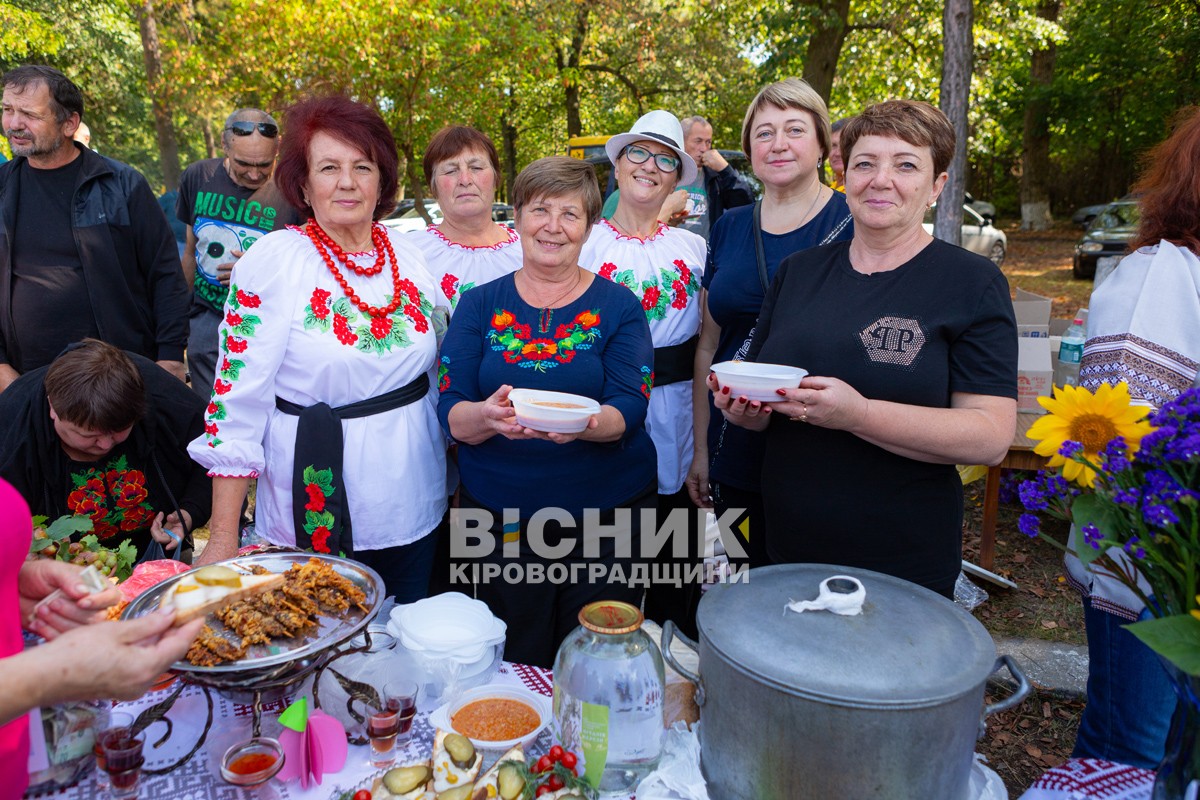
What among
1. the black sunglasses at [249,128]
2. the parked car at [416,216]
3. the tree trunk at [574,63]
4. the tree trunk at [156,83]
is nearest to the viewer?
the black sunglasses at [249,128]

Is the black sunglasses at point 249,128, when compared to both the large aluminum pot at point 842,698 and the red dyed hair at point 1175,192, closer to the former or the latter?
the large aluminum pot at point 842,698

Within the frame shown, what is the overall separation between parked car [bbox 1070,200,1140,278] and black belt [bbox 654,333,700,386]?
13327 mm

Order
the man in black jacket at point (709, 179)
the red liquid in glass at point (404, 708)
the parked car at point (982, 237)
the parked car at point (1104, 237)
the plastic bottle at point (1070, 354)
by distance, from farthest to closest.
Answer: the parked car at point (982, 237) → the parked car at point (1104, 237) → the man in black jacket at point (709, 179) → the plastic bottle at point (1070, 354) → the red liquid in glass at point (404, 708)

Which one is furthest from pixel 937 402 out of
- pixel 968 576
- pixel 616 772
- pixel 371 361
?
pixel 968 576

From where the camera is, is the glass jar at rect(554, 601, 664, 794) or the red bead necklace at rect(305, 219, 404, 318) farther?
the red bead necklace at rect(305, 219, 404, 318)

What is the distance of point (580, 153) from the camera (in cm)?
1049

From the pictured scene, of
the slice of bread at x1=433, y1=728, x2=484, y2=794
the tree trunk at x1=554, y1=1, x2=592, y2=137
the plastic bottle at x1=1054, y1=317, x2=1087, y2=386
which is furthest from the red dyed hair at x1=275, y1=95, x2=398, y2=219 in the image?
the tree trunk at x1=554, y1=1, x2=592, y2=137

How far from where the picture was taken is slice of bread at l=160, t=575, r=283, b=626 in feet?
3.91

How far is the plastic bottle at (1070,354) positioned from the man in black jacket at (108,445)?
13.8ft

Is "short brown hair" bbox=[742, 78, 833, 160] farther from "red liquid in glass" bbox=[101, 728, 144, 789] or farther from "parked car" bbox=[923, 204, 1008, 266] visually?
"parked car" bbox=[923, 204, 1008, 266]

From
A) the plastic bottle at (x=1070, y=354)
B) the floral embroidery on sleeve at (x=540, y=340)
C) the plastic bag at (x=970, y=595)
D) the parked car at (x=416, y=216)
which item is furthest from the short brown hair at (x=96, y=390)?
the parked car at (x=416, y=216)

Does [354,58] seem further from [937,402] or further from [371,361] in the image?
[937,402]

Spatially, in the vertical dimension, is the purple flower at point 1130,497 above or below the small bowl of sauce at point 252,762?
above

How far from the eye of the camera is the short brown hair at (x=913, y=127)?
195cm
